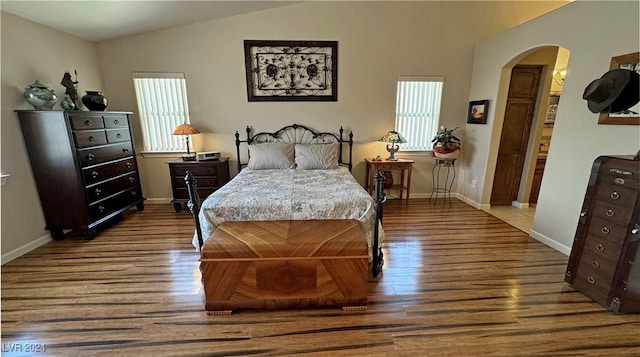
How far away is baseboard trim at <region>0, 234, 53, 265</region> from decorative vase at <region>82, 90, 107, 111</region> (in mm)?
1712

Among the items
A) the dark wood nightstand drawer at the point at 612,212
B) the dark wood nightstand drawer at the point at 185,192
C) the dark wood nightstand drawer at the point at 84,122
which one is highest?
the dark wood nightstand drawer at the point at 84,122

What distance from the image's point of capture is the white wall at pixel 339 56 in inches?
157

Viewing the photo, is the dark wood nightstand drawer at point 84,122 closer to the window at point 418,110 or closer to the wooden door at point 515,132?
the window at point 418,110

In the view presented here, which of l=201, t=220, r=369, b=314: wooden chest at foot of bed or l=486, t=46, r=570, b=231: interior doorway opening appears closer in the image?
l=201, t=220, r=369, b=314: wooden chest at foot of bed

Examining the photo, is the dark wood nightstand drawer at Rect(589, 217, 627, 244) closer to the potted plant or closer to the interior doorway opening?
the interior doorway opening

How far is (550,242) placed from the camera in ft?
9.64

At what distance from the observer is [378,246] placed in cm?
235

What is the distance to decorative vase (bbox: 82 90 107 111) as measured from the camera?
11.3 ft

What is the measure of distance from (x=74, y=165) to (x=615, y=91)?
5430 millimetres

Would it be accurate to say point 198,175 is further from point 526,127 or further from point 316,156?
point 526,127

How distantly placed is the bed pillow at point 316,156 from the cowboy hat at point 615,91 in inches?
112

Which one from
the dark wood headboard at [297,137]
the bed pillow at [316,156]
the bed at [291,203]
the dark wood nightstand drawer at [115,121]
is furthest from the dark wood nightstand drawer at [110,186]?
the bed pillow at [316,156]

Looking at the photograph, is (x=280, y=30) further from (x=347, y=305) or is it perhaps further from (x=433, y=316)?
(x=433, y=316)

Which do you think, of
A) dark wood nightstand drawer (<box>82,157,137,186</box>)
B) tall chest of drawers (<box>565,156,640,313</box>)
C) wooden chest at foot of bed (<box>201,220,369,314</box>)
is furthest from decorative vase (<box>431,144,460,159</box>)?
dark wood nightstand drawer (<box>82,157,137,186</box>)
